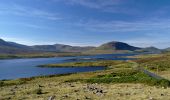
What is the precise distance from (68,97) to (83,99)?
2916 millimetres

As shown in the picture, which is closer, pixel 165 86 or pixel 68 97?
pixel 68 97

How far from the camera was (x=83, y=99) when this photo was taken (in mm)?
33500

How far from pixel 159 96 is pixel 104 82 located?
2341cm

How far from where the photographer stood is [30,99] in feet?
115

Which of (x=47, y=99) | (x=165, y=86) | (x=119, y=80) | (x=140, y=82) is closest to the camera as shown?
(x=47, y=99)

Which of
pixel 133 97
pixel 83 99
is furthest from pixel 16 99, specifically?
pixel 133 97

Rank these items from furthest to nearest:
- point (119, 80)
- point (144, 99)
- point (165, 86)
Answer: point (119, 80)
point (165, 86)
point (144, 99)

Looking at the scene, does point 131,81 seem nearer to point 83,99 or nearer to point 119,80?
point 119,80

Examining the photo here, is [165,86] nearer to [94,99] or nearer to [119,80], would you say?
[119,80]

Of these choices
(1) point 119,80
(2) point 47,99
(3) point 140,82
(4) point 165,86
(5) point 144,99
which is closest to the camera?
(5) point 144,99

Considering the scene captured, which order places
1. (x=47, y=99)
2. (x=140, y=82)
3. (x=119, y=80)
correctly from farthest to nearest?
(x=119, y=80)
(x=140, y=82)
(x=47, y=99)

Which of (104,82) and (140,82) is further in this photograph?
(104,82)

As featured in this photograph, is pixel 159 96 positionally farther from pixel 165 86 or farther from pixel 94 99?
pixel 165 86

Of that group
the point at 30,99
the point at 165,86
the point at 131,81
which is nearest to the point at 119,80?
the point at 131,81
